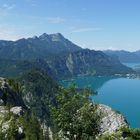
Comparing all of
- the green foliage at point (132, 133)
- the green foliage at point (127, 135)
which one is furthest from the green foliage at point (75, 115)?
the green foliage at point (127, 135)

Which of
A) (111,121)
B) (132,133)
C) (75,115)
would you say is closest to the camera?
(132,133)

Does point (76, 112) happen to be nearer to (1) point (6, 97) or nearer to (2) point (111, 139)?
(2) point (111, 139)

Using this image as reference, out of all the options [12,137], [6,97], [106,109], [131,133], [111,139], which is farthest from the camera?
[6,97]

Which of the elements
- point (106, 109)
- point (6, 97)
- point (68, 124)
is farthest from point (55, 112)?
point (6, 97)

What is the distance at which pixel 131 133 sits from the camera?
45.4m

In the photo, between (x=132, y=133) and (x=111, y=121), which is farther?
(x=111, y=121)

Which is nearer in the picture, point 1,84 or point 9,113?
point 9,113

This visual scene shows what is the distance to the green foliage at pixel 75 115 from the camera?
4828cm

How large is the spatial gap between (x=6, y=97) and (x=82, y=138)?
269 ft

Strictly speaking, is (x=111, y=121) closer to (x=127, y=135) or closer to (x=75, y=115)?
(x=75, y=115)

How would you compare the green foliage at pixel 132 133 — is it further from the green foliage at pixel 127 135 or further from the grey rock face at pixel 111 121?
the grey rock face at pixel 111 121

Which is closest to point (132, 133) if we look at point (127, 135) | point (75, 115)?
point (127, 135)

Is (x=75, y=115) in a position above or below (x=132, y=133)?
above

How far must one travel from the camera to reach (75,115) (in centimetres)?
4916
